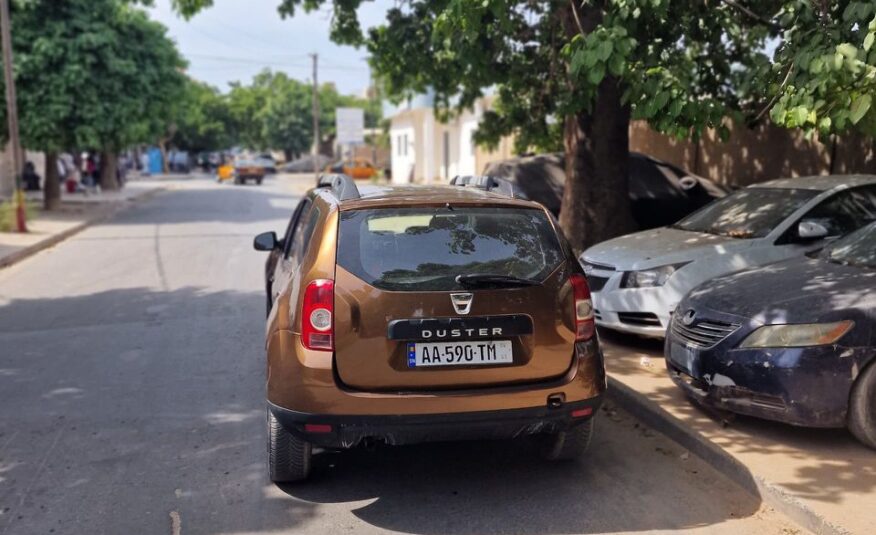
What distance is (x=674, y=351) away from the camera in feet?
18.3

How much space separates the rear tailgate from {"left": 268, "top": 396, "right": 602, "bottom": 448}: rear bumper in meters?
0.16

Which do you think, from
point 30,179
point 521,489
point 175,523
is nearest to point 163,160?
point 30,179

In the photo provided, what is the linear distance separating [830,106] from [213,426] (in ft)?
15.0

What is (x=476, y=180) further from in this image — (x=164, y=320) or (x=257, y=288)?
(x=257, y=288)

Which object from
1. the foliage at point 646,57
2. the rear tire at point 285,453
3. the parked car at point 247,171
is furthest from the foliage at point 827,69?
the parked car at point 247,171

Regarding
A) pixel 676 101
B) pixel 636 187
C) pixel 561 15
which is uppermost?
pixel 561 15

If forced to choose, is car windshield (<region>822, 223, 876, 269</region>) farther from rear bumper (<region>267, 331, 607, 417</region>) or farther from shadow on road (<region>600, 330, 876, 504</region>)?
rear bumper (<region>267, 331, 607, 417</region>)

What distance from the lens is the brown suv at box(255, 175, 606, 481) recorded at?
4086 millimetres

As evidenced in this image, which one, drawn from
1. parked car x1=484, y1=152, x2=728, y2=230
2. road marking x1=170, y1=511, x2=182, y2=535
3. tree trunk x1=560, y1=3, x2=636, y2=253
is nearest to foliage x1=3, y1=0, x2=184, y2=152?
parked car x1=484, y1=152, x2=728, y2=230

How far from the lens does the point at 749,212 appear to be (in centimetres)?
787

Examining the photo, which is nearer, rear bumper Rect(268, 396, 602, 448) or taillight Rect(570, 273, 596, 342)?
rear bumper Rect(268, 396, 602, 448)

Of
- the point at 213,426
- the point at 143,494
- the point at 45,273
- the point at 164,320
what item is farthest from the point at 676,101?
the point at 45,273

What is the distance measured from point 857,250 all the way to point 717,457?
1966 millimetres

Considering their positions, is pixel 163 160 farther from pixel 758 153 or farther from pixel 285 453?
pixel 285 453
